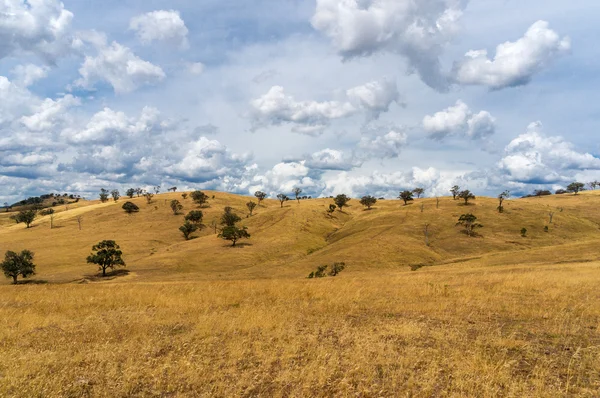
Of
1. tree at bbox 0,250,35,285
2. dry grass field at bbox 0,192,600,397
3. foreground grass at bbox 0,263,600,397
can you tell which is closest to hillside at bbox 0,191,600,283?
tree at bbox 0,250,35,285

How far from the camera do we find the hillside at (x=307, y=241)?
279ft

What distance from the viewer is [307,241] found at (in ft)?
401

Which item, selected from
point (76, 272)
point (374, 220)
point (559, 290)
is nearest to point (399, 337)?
point (559, 290)

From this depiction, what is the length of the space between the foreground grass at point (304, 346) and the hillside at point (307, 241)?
171 feet

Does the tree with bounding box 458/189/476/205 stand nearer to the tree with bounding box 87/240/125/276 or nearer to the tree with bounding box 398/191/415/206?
the tree with bounding box 398/191/415/206

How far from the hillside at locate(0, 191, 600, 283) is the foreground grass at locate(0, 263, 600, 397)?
5201 cm

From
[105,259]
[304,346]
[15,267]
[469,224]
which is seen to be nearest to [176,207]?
[105,259]

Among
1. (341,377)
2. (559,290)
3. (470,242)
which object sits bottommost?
(470,242)

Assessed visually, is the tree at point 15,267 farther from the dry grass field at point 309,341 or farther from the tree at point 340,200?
the tree at point 340,200

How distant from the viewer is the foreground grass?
7543 millimetres

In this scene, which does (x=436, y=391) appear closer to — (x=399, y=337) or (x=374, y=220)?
(x=399, y=337)

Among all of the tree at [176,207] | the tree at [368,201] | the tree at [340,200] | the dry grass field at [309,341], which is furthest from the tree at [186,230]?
the dry grass field at [309,341]

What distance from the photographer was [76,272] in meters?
91.2

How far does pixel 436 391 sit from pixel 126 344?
8.46 meters
